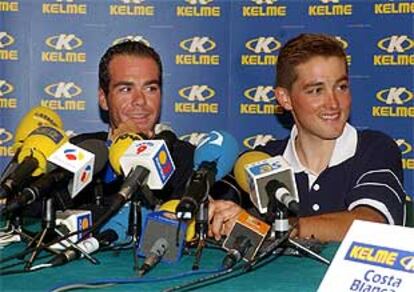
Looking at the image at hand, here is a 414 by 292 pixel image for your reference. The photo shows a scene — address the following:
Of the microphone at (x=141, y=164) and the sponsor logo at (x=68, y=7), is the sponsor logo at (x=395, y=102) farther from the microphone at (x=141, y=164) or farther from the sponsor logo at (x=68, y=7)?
the microphone at (x=141, y=164)

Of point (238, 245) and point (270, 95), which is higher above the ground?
point (270, 95)

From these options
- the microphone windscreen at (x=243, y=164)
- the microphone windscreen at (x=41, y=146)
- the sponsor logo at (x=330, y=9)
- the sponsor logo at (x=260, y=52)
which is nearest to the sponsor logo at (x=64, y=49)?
the sponsor logo at (x=260, y=52)

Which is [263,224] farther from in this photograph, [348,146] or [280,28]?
[280,28]

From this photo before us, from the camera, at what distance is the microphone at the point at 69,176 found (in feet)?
5.46

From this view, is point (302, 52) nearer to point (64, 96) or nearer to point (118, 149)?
point (118, 149)

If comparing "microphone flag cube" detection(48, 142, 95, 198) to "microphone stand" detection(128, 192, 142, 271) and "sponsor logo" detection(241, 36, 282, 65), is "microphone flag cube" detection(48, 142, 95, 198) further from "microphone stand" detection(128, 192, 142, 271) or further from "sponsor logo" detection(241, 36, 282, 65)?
"sponsor logo" detection(241, 36, 282, 65)

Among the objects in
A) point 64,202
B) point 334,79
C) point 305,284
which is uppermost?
point 334,79

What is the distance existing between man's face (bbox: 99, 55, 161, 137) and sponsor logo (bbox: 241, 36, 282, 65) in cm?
82

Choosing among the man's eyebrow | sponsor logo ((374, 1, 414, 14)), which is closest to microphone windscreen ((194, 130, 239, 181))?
the man's eyebrow

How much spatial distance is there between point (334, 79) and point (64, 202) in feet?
3.35

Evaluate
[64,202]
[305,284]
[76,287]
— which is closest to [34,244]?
[64,202]

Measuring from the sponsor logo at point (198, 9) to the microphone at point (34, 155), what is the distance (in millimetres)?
1902

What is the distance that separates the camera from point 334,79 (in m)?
2.55

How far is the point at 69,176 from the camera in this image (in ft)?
5.84
